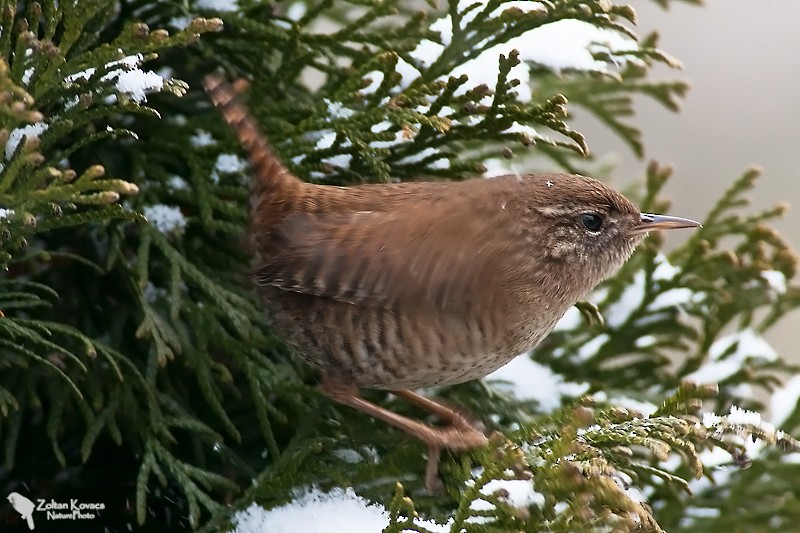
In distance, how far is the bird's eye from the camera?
245cm

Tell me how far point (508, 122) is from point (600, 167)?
1.72 m

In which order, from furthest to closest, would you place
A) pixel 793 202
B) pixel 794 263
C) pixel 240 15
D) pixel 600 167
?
pixel 793 202, pixel 600 167, pixel 794 263, pixel 240 15

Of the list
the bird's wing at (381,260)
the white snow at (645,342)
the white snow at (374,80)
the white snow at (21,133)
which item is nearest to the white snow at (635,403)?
the white snow at (645,342)

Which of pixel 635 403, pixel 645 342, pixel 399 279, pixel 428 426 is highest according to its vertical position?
pixel 645 342

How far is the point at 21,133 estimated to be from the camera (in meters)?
1.95

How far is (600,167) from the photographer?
12.8ft

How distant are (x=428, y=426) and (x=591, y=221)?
2.11 feet

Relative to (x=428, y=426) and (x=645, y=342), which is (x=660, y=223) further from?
(x=428, y=426)

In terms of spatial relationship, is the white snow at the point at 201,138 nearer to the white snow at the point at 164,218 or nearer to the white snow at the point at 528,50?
the white snow at the point at 164,218

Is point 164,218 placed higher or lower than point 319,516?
higher

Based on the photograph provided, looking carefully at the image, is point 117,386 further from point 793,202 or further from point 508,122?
point 793,202

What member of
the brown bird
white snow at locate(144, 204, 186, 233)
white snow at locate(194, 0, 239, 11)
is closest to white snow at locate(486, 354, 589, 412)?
the brown bird

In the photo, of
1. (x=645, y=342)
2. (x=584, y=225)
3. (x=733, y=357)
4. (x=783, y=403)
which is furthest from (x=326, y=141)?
(x=783, y=403)

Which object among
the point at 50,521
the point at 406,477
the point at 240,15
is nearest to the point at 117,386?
the point at 50,521
